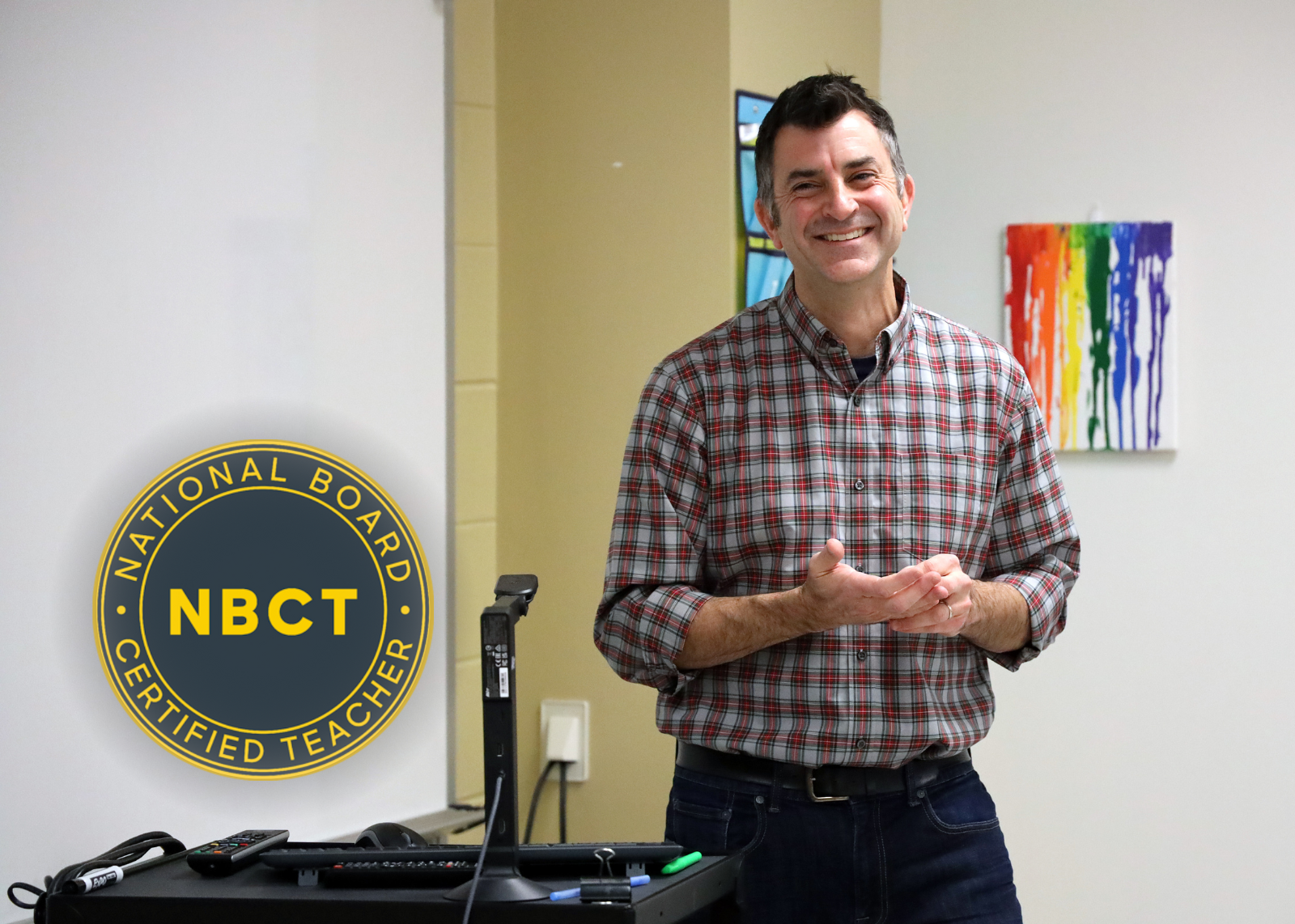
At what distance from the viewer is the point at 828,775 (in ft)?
4.80

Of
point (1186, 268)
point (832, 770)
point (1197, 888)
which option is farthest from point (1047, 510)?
point (1197, 888)

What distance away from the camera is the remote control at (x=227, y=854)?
1.19 meters

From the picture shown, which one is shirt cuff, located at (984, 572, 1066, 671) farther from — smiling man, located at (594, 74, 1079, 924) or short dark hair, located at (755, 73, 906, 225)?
short dark hair, located at (755, 73, 906, 225)

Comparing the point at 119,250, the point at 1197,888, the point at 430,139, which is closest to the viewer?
the point at 119,250

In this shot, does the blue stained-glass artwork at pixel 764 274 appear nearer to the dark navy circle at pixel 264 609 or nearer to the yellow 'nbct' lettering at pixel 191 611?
the dark navy circle at pixel 264 609

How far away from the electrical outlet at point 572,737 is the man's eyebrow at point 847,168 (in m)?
1.18

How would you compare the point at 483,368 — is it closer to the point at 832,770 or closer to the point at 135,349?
the point at 135,349

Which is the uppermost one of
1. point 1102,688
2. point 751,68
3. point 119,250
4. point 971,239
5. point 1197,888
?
point 751,68

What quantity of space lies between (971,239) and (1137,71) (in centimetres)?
47

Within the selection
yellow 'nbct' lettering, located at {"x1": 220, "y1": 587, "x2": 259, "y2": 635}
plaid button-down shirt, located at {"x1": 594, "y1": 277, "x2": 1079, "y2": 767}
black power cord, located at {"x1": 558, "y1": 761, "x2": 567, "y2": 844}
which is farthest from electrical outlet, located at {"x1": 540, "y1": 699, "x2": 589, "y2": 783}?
plaid button-down shirt, located at {"x1": 594, "y1": 277, "x2": 1079, "y2": 767}

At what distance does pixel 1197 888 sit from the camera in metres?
2.58

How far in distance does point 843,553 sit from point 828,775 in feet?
0.87

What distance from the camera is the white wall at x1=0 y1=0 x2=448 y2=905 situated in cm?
167

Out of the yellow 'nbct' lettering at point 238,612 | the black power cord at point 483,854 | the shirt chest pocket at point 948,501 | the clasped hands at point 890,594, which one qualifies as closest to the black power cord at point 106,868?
the black power cord at point 483,854
